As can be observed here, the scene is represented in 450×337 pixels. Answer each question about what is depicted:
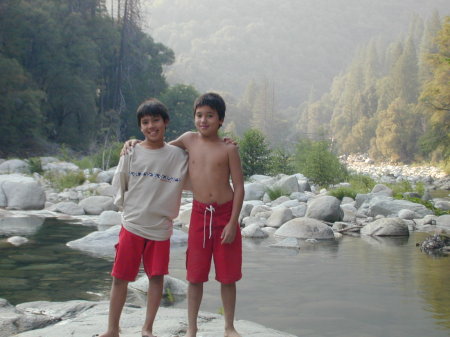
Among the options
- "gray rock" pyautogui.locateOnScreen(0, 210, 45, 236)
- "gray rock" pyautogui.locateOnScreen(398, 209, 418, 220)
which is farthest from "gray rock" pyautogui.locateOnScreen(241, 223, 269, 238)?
"gray rock" pyautogui.locateOnScreen(398, 209, 418, 220)

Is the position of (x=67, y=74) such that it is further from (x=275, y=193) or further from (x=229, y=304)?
(x=229, y=304)

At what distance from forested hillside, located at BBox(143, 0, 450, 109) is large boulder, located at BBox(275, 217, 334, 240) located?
9695 centimetres

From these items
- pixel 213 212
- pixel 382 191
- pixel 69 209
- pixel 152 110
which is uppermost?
pixel 152 110

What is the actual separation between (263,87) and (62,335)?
3024 inches

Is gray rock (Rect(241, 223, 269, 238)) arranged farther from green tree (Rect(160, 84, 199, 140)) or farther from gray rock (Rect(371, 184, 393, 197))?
green tree (Rect(160, 84, 199, 140))

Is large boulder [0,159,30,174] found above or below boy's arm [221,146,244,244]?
above

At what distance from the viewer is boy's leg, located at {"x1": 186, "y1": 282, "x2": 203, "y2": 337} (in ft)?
10.5

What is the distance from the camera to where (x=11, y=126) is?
84.9ft

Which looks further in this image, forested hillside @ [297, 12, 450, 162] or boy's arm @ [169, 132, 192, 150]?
forested hillside @ [297, 12, 450, 162]

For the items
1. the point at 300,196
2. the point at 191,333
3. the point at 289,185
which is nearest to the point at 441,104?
the point at 289,185

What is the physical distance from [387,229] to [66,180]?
9.53 metres

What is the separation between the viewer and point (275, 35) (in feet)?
470

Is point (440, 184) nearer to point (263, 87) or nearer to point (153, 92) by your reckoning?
Answer: point (153, 92)

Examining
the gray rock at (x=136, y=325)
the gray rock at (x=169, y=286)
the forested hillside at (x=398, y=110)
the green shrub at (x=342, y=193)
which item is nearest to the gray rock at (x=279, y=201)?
the green shrub at (x=342, y=193)
